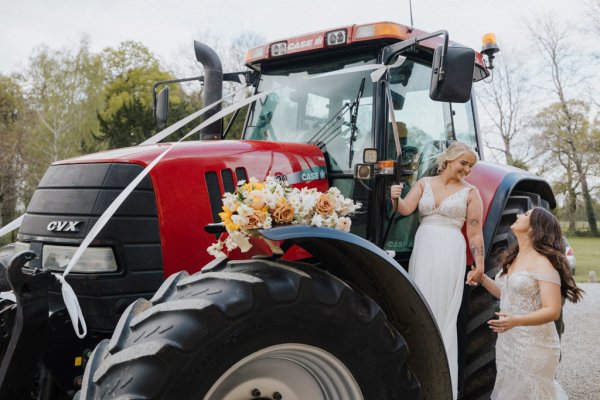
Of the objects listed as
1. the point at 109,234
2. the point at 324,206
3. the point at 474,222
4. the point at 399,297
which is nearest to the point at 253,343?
the point at 324,206

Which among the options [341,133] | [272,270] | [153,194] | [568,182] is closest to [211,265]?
[272,270]

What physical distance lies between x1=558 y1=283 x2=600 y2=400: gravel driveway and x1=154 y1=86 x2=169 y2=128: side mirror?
12.9ft

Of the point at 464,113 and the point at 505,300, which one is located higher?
the point at 464,113

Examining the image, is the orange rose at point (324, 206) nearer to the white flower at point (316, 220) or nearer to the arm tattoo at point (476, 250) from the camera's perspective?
the white flower at point (316, 220)

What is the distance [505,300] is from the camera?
10.4 ft

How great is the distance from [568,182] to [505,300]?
3338 cm

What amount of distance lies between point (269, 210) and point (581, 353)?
5.25m

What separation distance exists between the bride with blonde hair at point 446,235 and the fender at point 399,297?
106 cm

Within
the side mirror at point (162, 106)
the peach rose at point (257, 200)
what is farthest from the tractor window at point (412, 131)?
the side mirror at point (162, 106)

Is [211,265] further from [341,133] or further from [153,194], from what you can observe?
[341,133]

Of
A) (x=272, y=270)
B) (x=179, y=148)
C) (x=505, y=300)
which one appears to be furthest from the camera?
(x=505, y=300)

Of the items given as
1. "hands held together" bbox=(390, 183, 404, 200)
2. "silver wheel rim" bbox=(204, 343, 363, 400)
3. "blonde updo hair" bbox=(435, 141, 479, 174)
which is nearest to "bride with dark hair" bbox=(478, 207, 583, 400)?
"blonde updo hair" bbox=(435, 141, 479, 174)

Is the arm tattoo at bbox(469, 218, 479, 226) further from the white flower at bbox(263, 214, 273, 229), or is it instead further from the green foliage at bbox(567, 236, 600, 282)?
the green foliage at bbox(567, 236, 600, 282)

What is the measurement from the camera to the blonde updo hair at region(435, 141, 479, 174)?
359 cm
